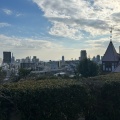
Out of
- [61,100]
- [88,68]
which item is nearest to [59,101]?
[61,100]

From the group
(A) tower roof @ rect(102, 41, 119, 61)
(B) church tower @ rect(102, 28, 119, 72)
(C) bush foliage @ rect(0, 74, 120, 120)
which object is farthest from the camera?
(A) tower roof @ rect(102, 41, 119, 61)

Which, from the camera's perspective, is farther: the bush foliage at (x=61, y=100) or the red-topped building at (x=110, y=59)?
the red-topped building at (x=110, y=59)

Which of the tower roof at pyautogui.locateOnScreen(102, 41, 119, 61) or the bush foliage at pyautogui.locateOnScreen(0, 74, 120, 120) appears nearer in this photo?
the bush foliage at pyautogui.locateOnScreen(0, 74, 120, 120)

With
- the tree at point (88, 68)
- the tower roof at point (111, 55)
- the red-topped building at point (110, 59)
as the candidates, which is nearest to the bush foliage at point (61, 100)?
the tree at point (88, 68)

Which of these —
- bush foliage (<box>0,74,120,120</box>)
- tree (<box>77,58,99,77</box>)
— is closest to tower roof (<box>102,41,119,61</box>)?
tree (<box>77,58,99,77</box>)

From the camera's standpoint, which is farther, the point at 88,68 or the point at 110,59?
the point at 110,59

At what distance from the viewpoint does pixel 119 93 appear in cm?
1089

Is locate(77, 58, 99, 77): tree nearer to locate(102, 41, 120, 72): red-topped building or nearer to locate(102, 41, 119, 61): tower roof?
locate(102, 41, 120, 72): red-topped building

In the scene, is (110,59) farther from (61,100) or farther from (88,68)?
(61,100)

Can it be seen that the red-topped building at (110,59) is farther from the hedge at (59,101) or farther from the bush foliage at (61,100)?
the hedge at (59,101)

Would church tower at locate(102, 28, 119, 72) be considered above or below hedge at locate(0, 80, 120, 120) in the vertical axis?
above

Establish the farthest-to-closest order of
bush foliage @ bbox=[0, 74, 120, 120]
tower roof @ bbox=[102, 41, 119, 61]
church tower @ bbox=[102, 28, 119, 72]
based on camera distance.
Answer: tower roof @ bbox=[102, 41, 119, 61]
church tower @ bbox=[102, 28, 119, 72]
bush foliage @ bbox=[0, 74, 120, 120]

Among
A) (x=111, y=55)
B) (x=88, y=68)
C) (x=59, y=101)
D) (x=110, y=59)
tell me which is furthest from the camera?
(x=111, y=55)

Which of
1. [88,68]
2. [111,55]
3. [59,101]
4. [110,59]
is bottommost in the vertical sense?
[59,101]
